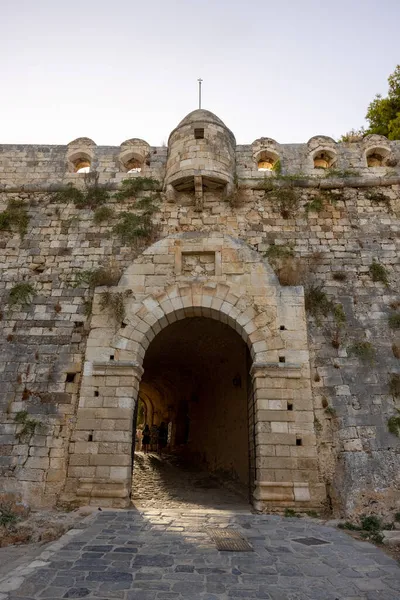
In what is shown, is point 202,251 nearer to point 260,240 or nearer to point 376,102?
point 260,240

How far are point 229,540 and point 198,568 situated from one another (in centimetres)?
97

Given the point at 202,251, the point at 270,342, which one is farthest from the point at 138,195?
the point at 270,342

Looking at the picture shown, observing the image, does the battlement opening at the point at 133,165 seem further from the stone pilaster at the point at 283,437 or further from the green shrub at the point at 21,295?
the stone pilaster at the point at 283,437

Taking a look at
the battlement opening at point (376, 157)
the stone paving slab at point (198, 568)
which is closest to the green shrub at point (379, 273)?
the battlement opening at point (376, 157)

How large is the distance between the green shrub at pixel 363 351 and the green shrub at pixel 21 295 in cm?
614

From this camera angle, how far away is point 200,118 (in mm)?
9406

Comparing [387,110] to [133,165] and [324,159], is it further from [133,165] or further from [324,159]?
[133,165]

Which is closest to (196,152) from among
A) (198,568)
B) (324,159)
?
(324,159)

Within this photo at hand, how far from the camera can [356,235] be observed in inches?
340

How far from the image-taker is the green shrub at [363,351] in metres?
7.25

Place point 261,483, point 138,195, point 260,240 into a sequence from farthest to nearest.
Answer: point 138,195 → point 260,240 → point 261,483

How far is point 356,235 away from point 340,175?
1.63 metres

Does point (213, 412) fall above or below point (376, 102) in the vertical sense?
below

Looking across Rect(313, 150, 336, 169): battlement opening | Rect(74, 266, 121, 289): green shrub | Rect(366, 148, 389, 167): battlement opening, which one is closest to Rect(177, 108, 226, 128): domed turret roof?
Rect(313, 150, 336, 169): battlement opening
